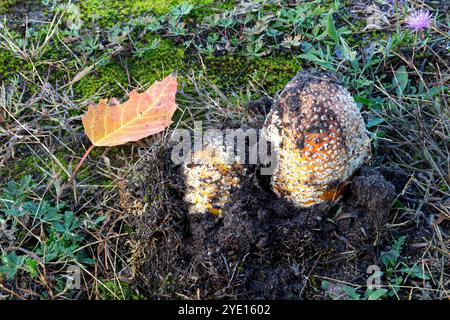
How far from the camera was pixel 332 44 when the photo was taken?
3.45 metres

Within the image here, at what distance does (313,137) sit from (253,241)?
20.5 inches

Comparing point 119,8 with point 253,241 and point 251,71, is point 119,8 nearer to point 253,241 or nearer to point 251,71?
point 251,71

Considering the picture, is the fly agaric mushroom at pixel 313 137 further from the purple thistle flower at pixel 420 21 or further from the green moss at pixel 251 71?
the purple thistle flower at pixel 420 21

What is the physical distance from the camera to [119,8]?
3.83 meters

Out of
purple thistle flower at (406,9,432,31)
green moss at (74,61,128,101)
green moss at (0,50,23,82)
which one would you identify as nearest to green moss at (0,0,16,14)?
green moss at (0,50,23,82)

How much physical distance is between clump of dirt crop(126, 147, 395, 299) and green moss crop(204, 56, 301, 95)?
917mm

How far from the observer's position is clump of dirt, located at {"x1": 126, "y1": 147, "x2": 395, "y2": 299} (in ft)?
7.88

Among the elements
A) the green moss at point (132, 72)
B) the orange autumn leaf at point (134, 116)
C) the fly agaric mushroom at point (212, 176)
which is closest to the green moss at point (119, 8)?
the green moss at point (132, 72)

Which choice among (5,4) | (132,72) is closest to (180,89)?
(132,72)

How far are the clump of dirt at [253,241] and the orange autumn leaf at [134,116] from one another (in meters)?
0.32

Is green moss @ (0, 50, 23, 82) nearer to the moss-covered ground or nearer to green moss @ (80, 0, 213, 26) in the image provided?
the moss-covered ground

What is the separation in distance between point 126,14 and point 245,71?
0.99 meters

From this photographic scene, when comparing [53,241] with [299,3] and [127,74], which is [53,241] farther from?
[299,3]

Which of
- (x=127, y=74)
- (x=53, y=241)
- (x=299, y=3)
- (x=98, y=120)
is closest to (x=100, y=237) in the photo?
(x=53, y=241)
